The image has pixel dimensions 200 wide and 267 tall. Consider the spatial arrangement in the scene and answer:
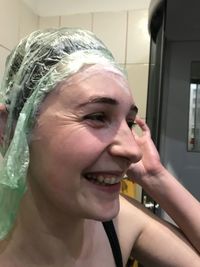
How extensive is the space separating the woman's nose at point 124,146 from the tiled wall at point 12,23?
108 cm

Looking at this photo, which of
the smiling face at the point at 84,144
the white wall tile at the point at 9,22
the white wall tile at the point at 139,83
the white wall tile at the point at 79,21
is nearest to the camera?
the smiling face at the point at 84,144

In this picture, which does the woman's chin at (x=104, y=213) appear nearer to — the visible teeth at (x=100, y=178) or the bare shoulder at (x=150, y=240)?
the visible teeth at (x=100, y=178)

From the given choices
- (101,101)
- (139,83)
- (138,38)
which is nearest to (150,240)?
(101,101)

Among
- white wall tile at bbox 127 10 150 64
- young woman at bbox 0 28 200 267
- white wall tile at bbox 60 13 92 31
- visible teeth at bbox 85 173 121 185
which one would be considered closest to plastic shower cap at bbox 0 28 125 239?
young woman at bbox 0 28 200 267

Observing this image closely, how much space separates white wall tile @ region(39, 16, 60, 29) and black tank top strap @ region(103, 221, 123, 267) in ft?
4.40


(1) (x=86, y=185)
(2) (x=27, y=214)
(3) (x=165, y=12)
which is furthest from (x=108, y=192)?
(3) (x=165, y=12)

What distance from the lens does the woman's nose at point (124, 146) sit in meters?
0.58

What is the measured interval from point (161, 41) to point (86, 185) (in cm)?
98

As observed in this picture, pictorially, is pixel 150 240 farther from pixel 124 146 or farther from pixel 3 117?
pixel 3 117

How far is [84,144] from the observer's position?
57 cm

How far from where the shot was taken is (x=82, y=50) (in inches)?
25.2

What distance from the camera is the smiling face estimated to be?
58 centimetres

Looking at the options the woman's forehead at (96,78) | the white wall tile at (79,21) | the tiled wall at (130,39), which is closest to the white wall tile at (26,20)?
the white wall tile at (79,21)

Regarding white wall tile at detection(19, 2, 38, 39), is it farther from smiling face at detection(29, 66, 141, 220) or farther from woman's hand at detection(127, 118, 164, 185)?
smiling face at detection(29, 66, 141, 220)
